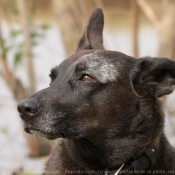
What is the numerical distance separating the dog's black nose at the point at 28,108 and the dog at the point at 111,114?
0.44ft

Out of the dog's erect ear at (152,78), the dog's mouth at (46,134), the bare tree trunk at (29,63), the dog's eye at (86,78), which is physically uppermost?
the dog's eye at (86,78)

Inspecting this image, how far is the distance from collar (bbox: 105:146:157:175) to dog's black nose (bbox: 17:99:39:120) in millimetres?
812

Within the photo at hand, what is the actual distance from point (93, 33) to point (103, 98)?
41.2 inches

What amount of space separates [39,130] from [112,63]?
80 cm

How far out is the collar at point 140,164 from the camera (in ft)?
15.3

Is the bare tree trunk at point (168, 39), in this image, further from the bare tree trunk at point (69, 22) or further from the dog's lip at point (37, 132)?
the dog's lip at point (37, 132)

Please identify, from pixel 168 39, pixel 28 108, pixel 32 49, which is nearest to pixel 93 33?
pixel 28 108

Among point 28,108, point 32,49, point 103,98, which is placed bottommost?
point 32,49

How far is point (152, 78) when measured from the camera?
15.8 feet

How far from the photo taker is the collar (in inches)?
183

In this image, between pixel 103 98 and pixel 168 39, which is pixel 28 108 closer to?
pixel 103 98

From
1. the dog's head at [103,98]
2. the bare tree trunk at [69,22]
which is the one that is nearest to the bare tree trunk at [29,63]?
the bare tree trunk at [69,22]

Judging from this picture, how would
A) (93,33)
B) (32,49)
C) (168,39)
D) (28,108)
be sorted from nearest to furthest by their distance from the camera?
(28,108)
(93,33)
(168,39)
(32,49)

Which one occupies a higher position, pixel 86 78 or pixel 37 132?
pixel 86 78
